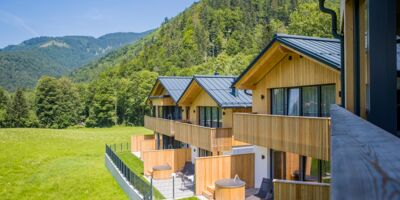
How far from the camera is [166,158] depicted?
22.3 metres

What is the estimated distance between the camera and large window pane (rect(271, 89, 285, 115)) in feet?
47.4

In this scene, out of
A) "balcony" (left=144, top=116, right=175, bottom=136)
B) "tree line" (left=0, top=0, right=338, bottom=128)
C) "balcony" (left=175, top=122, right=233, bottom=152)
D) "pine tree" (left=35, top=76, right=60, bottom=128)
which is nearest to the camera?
"balcony" (left=175, top=122, right=233, bottom=152)

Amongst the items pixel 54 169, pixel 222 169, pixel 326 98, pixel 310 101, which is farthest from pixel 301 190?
pixel 54 169

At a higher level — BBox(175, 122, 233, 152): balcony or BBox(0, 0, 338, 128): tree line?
BBox(0, 0, 338, 128): tree line

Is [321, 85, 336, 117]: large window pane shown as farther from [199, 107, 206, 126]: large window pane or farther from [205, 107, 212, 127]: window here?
[199, 107, 206, 126]: large window pane

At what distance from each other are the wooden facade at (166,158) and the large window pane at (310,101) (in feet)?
37.9

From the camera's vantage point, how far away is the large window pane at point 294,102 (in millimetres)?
13461

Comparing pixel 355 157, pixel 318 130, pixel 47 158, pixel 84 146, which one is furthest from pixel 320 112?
pixel 84 146

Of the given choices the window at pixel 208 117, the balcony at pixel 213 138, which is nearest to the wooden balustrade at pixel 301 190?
the balcony at pixel 213 138

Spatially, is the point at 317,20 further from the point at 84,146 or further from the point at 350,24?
the point at 350,24

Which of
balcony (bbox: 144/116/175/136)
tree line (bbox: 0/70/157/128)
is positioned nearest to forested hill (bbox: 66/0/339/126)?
tree line (bbox: 0/70/157/128)

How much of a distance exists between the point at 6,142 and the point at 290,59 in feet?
138

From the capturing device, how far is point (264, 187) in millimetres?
14461

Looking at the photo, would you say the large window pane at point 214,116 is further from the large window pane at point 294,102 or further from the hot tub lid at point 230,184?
the large window pane at point 294,102
